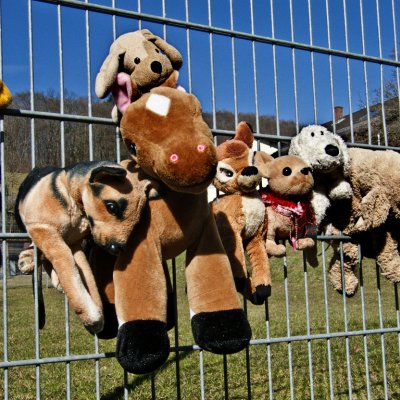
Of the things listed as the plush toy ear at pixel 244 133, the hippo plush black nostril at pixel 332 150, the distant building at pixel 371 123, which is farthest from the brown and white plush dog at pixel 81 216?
the distant building at pixel 371 123

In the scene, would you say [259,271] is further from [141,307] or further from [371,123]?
[371,123]

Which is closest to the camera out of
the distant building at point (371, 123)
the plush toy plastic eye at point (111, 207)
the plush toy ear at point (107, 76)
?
the plush toy plastic eye at point (111, 207)

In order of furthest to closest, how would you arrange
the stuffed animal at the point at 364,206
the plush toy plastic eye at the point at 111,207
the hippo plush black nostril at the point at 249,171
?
1. the stuffed animal at the point at 364,206
2. the hippo plush black nostril at the point at 249,171
3. the plush toy plastic eye at the point at 111,207

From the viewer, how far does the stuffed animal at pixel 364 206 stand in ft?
8.30

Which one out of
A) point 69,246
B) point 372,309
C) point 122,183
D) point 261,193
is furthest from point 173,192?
point 372,309

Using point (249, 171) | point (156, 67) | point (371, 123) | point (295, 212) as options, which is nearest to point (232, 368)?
point (371, 123)

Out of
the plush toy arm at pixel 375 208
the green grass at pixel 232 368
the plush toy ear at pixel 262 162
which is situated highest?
the plush toy ear at pixel 262 162

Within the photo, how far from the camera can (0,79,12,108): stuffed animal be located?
2016 millimetres

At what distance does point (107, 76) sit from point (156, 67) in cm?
14

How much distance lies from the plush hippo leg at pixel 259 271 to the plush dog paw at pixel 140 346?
0.53 m

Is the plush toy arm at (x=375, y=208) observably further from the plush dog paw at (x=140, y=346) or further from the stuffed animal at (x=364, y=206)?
the plush dog paw at (x=140, y=346)

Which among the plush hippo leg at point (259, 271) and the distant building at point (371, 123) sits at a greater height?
the distant building at point (371, 123)

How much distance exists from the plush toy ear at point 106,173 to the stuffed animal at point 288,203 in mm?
718

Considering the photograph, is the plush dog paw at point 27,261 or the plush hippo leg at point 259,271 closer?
the plush dog paw at point 27,261
